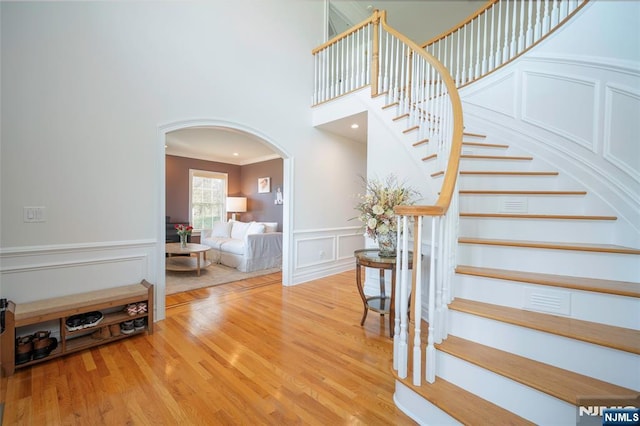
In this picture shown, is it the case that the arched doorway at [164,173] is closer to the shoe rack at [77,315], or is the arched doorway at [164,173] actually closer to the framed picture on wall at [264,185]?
the shoe rack at [77,315]

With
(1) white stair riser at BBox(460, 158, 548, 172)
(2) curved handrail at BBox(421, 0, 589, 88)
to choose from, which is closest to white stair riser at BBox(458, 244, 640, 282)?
(1) white stair riser at BBox(460, 158, 548, 172)

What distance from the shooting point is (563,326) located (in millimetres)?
1302

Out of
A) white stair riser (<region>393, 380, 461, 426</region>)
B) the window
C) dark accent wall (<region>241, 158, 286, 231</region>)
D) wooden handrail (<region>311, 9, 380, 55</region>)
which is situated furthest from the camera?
the window

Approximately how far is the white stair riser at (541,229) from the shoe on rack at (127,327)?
2980 mm

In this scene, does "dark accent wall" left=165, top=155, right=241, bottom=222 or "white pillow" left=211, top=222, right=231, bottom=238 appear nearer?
"white pillow" left=211, top=222, right=231, bottom=238

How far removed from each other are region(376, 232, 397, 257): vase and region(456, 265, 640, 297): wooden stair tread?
712 mm

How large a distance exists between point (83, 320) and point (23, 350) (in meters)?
0.34

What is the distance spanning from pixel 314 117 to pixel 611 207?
3546mm

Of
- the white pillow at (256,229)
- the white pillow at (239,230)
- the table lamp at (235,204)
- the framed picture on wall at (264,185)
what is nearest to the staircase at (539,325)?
the white pillow at (256,229)

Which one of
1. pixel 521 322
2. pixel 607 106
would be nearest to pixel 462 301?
pixel 521 322

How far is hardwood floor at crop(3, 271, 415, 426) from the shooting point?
4.72 feet

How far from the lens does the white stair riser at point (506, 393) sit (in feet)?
3.61

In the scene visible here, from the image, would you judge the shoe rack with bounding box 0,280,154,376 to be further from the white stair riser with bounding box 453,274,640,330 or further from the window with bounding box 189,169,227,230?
the window with bounding box 189,169,227,230

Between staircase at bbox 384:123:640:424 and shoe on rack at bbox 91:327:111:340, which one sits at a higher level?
staircase at bbox 384:123:640:424
